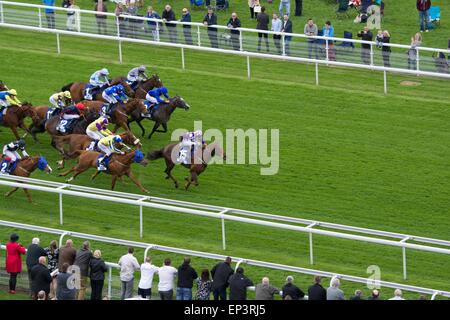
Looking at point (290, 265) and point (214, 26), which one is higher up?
point (214, 26)

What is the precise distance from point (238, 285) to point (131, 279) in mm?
1797

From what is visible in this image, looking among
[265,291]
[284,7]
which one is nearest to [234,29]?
[284,7]

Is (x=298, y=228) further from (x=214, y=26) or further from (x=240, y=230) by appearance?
(x=214, y=26)

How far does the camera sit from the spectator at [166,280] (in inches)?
797

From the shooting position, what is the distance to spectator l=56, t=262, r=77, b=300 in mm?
20000

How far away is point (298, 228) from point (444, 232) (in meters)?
3.35

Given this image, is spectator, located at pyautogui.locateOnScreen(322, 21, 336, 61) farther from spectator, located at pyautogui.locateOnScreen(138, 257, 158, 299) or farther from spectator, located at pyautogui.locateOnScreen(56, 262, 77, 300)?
spectator, located at pyautogui.locateOnScreen(56, 262, 77, 300)

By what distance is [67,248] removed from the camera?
67.9 ft

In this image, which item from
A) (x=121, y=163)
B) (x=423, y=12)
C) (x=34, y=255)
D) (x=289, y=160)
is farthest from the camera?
(x=423, y=12)

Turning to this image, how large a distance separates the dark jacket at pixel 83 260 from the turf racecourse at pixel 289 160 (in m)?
1.29

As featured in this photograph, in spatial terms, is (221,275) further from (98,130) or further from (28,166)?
(98,130)

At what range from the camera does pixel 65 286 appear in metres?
20.0

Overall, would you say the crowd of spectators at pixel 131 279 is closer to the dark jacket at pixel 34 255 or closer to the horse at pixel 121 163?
the dark jacket at pixel 34 255
